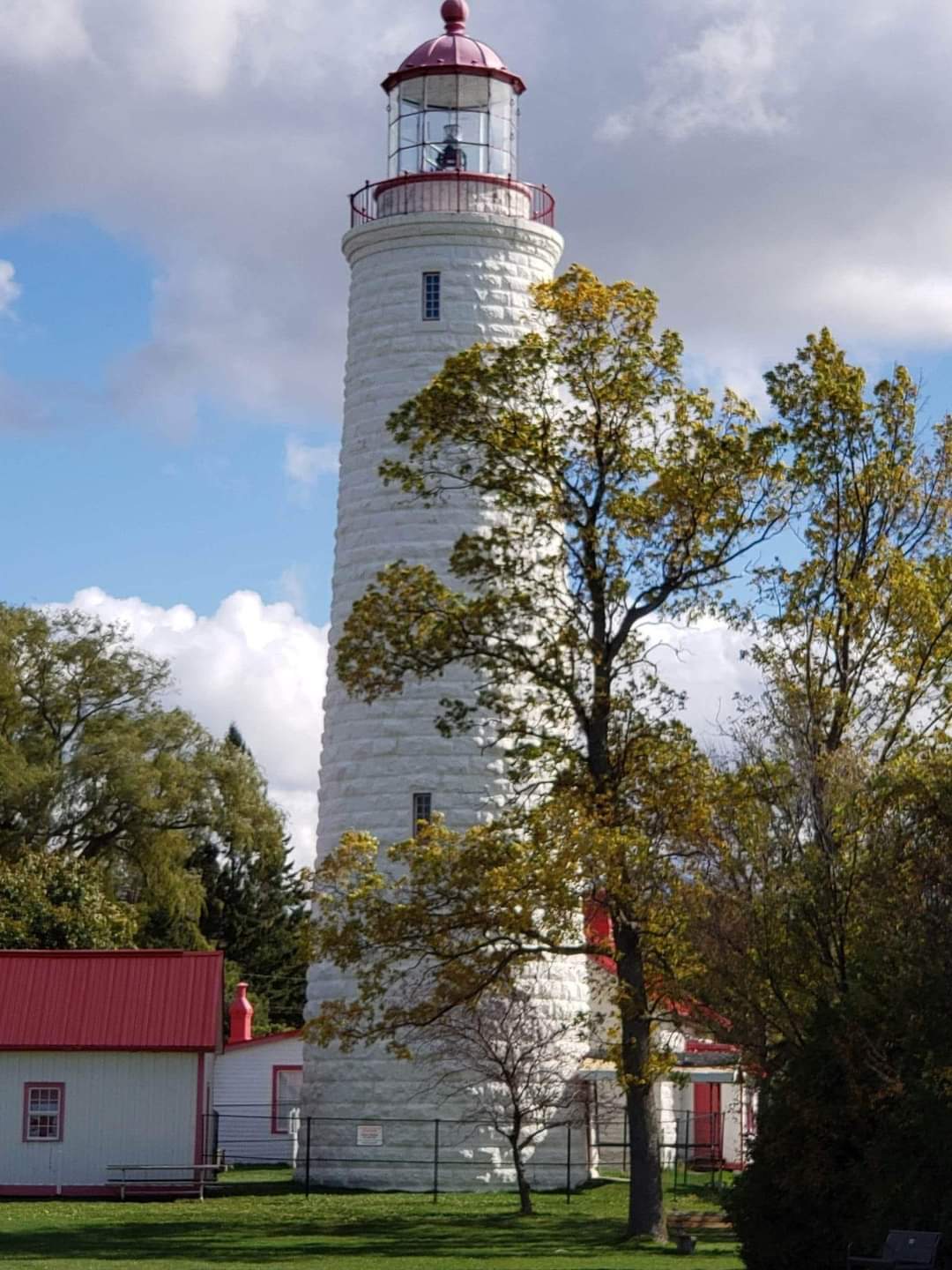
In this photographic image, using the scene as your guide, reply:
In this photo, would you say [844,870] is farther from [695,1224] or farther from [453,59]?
[453,59]

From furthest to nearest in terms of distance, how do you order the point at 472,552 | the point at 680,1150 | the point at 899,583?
1. the point at 680,1150
2. the point at 472,552
3. the point at 899,583

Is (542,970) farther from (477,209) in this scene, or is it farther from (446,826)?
(477,209)

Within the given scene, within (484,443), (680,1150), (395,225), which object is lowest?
(680,1150)

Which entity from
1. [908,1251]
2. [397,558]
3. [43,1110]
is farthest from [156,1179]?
[908,1251]

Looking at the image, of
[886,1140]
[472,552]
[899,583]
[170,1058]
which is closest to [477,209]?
[472,552]

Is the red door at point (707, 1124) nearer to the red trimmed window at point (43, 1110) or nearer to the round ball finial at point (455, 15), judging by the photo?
the red trimmed window at point (43, 1110)

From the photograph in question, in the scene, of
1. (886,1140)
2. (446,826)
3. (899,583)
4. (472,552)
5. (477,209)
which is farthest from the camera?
(477,209)

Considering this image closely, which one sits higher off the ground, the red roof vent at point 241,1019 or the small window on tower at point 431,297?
the small window on tower at point 431,297

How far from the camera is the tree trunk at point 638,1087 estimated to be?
954 inches

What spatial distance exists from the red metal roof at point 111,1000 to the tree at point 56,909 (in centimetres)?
1026

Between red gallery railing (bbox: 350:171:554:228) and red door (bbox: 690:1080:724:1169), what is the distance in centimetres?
1738

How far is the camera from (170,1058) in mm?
31922

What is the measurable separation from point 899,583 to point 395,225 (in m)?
11.5

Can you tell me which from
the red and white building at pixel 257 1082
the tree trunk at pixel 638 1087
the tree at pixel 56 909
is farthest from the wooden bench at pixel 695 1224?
the tree at pixel 56 909
